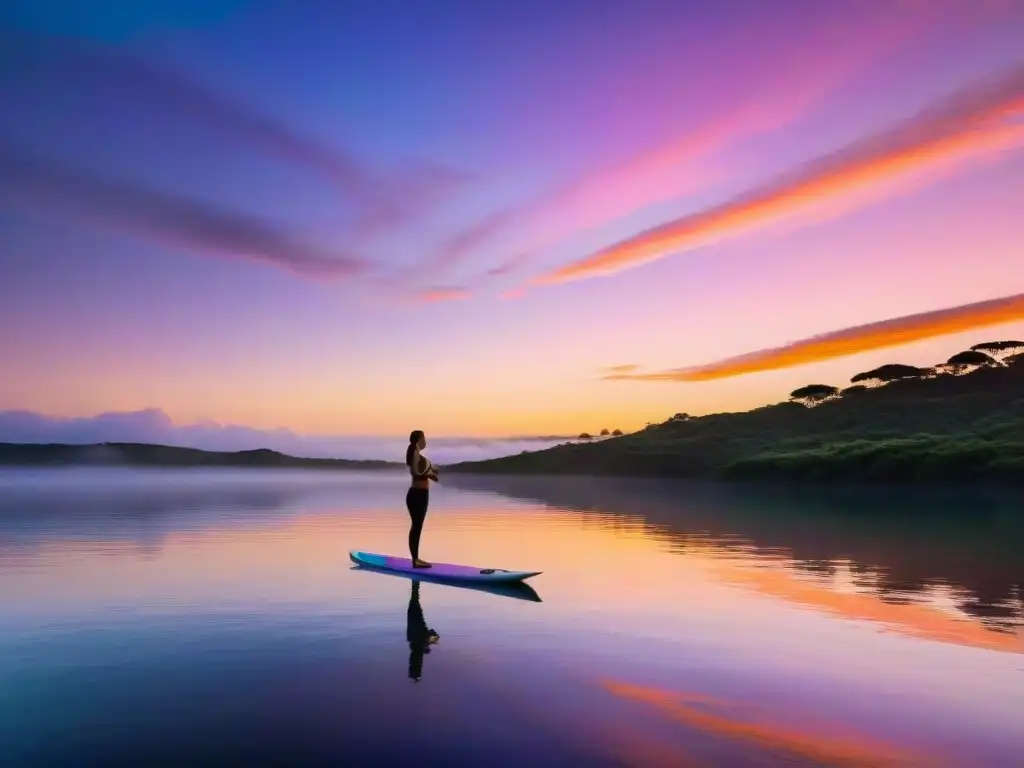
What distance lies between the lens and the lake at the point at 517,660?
9.35m

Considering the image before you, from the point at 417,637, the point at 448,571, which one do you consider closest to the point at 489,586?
the point at 448,571

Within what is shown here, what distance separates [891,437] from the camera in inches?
5915

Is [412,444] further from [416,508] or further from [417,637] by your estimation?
[417,637]

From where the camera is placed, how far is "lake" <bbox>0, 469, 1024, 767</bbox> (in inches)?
368

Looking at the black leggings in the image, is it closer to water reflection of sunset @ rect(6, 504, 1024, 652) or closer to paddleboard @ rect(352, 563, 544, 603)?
paddleboard @ rect(352, 563, 544, 603)

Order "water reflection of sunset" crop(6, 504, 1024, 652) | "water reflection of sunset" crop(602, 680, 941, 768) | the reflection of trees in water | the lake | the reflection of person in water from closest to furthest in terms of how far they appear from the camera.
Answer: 1. "water reflection of sunset" crop(602, 680, 941, 768)
2. the lake
3. the reflection of person in water
4. "water reflection of sunset" crop(6, 504, 1024, 652)
5. the reflection of trees in water

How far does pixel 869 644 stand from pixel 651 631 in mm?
4079

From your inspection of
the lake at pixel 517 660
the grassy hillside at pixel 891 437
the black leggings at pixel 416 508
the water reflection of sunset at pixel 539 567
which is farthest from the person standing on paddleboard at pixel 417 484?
the grassy hillside at pixel 891 437

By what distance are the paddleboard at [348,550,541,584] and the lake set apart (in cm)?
71

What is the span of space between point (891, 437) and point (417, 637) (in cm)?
15414

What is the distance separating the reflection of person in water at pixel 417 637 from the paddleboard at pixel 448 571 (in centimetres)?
236

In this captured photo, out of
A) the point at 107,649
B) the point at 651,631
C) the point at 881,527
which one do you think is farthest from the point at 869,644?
the point at 881,527

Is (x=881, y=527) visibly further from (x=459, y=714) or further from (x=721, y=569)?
(x=459, y=714)

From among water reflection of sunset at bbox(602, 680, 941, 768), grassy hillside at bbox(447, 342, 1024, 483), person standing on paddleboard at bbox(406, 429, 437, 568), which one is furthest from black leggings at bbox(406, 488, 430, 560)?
grassy hillside at bbox(447, 342, 1024, 483)
